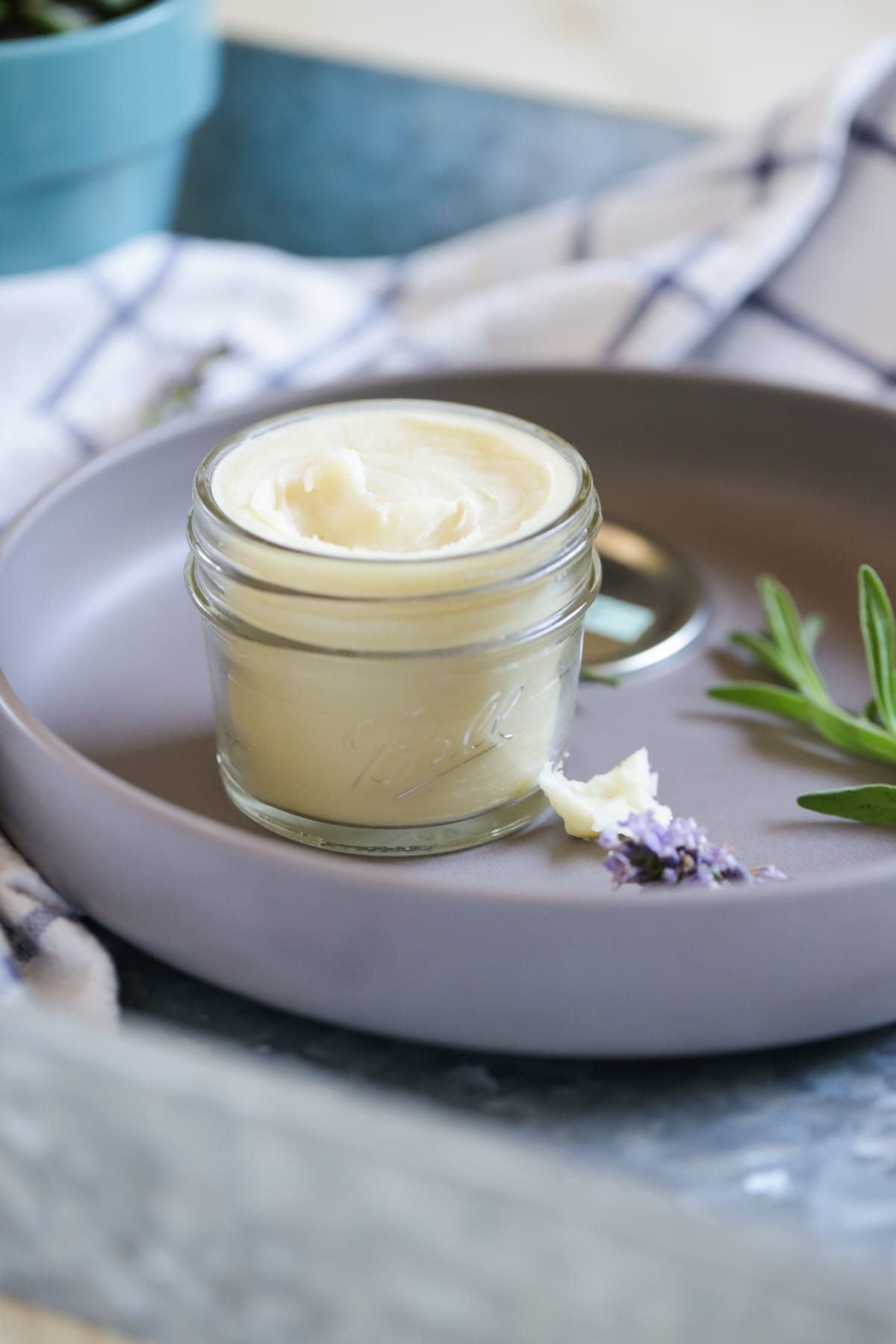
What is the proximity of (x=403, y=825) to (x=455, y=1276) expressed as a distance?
0.23 meters

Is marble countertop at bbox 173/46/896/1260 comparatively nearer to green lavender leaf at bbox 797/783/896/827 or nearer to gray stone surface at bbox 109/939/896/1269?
gray stone surface at bbox 109/939/896/1269

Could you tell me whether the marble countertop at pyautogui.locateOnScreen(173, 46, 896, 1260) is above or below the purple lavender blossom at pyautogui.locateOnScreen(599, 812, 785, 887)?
below

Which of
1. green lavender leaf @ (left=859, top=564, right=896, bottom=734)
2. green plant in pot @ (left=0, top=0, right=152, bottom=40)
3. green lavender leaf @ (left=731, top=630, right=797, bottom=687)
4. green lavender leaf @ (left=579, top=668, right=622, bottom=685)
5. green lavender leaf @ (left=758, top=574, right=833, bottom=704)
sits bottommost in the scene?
green lavender leaf @ (left=579, top=668, right=622, bottom=685)

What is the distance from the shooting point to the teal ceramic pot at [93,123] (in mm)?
1094

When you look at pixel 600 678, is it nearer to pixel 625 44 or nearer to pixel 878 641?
pixel 878 641

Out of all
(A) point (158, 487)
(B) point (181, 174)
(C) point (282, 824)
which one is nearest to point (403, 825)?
(C) point (282, 824)

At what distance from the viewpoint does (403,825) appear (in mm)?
616

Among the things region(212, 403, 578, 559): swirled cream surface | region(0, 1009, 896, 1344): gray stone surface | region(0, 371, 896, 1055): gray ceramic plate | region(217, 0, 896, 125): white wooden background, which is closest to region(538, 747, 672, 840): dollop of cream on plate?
region(0, 371, 896, 1055): gray ceramic plate

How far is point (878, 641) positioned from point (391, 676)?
0.27m

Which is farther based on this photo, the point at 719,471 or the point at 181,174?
the point at 181,174

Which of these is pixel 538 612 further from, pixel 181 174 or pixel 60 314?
pixel 181 174

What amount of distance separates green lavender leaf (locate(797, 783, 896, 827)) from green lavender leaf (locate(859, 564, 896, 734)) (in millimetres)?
71

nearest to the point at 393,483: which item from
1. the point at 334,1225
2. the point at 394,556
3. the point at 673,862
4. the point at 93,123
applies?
the point at 394,556

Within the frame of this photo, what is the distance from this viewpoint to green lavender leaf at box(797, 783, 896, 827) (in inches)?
24.6
